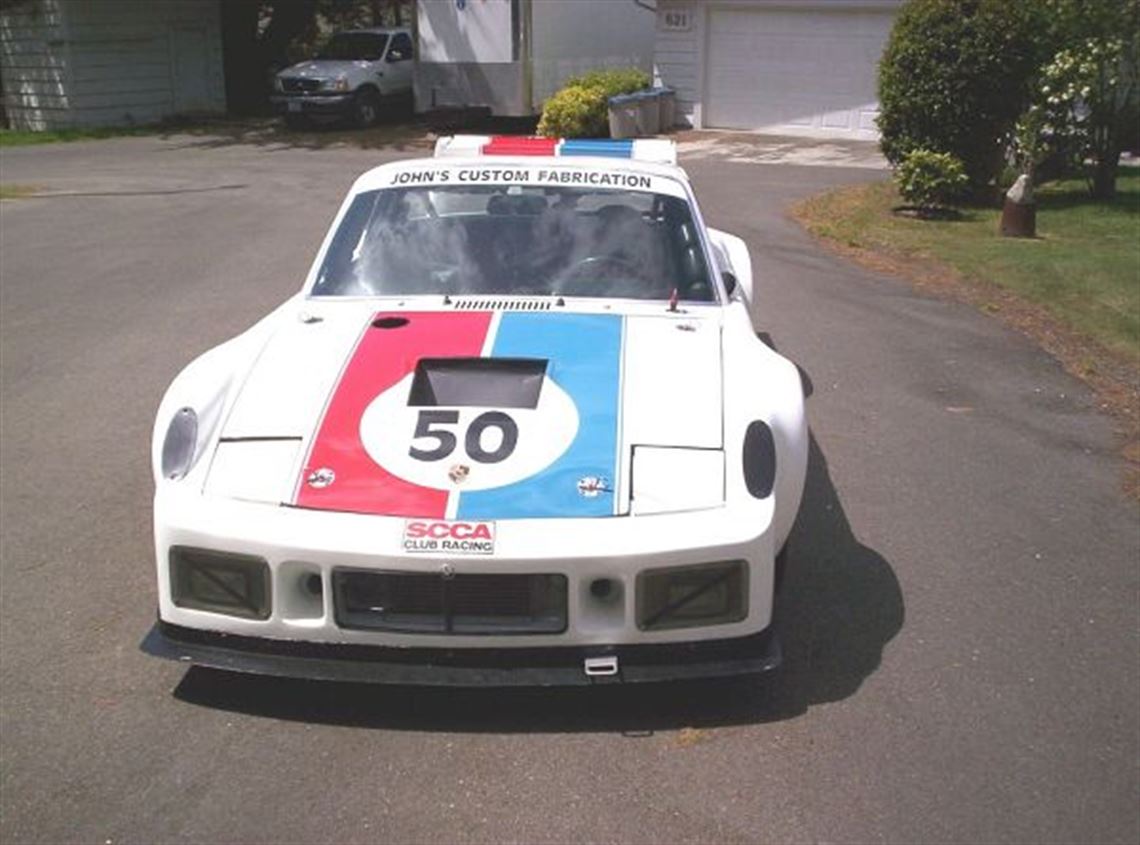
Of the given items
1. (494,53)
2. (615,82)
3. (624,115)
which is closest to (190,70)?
(494,53)

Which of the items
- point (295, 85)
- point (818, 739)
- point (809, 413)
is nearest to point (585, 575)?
point (818, 739)

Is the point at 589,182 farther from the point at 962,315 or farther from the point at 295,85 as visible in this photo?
the point at 295,85

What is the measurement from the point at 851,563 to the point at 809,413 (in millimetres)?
2108

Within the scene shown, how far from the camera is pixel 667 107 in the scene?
26000 millimetres

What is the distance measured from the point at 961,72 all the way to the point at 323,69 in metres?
15.7

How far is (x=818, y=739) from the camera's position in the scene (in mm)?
3875

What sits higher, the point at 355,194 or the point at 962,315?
the point at 355,194

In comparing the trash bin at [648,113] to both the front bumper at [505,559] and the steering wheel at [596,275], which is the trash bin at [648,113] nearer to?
the steering wheel at [596,275]

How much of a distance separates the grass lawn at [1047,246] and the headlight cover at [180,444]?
256 inches

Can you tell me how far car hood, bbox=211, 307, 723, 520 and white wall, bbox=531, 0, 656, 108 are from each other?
22771 millimetres

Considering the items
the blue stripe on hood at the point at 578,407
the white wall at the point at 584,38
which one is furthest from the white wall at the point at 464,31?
the blue stripe on hood at the point at 578,407

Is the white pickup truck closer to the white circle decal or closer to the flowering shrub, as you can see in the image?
the flowering shrub

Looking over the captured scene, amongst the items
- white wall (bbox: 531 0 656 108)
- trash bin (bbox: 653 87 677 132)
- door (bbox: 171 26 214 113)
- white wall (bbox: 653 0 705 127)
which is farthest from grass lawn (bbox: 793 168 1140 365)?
door (bbox: 171 26 214 113)

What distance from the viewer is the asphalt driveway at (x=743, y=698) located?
349 cm
